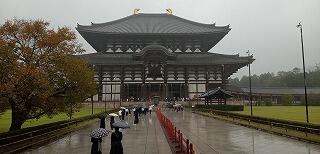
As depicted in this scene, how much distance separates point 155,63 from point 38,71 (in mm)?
52044

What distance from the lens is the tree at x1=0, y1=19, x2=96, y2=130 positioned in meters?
19.7

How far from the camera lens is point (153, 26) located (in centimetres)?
8175

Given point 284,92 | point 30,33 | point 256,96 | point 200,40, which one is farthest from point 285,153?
point 284,92

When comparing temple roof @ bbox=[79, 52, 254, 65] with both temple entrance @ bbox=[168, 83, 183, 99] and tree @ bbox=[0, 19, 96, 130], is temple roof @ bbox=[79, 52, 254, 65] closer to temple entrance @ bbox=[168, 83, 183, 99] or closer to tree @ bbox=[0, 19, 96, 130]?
temple entrance @ bbox=[168, 83, 183, 99]

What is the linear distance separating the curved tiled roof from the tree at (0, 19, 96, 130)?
5033 centimetres

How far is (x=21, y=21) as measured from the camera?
74.0ft

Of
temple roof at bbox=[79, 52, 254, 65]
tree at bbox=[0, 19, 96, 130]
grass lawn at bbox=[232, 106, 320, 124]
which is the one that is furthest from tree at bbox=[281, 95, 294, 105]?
tree at bbox=[0, 19, 96, 130]

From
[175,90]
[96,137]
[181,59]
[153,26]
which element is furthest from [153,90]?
[96,137]

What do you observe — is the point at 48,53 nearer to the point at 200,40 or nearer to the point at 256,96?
the point at 200,40

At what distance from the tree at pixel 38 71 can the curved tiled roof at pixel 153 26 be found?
165 ft

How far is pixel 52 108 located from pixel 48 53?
3753mm

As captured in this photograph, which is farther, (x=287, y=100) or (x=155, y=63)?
(x=287, y=100)

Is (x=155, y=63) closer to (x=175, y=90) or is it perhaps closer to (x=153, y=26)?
(x=175, y=90)

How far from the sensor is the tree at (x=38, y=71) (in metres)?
19.7
